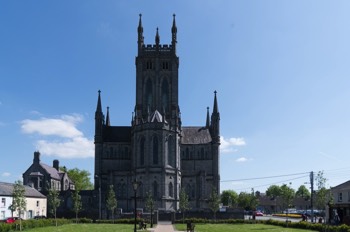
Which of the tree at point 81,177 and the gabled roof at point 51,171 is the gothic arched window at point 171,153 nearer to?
the gabled roof at point 51,171

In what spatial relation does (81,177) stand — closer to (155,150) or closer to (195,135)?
(195,135)

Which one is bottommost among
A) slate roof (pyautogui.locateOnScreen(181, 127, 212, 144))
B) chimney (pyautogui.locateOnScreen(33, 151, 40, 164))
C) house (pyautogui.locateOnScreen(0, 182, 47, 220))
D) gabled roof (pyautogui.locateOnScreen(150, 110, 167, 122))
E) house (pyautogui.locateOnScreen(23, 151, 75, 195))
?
house (pyautogui.locateOnScreen(0, 182, 47, 220))

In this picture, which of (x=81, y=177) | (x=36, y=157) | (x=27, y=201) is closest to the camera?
(x=27, y=201)

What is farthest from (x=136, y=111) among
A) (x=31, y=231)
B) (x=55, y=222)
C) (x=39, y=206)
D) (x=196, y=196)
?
(x=31, y=231)

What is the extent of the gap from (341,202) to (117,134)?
57610 mm

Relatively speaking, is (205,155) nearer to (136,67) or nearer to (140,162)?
(140,162)

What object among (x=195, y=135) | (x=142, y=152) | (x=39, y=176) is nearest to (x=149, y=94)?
(x=195, y=135)

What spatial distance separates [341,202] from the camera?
6962 cm

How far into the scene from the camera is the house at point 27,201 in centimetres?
7231

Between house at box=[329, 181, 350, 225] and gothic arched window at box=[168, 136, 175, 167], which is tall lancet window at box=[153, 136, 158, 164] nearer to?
gothic arched window at box=[168, 136, 175, 167]

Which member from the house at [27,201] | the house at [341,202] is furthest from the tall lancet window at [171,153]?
the house at [341,202]

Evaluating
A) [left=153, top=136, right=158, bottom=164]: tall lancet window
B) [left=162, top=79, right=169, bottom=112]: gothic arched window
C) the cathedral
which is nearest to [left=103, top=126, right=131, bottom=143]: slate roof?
the cathedral

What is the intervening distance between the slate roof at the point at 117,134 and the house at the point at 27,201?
2299 centimetres

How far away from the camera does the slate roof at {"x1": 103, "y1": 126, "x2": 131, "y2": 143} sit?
110 m
